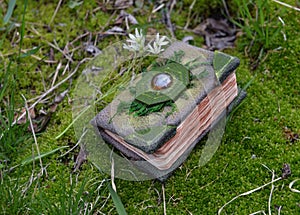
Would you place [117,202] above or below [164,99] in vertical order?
below

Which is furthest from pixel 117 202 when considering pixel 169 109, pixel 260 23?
pixel 260 23

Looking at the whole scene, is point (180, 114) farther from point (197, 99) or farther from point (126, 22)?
point (126, 22)

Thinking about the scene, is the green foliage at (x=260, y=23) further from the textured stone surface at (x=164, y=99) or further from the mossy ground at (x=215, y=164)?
the textured stone surface at (x=164, y=99)

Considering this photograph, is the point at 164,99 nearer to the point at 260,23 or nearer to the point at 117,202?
the point at 117,202

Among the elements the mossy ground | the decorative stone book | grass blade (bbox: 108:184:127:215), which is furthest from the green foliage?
grass blade (bbox: 108:184:127:215)

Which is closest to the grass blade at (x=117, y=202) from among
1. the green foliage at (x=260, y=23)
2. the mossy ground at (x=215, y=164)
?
the mossy ground at (x=215, y=164)

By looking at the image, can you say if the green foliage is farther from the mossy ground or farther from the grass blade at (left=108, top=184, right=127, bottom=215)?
the grass blade at (left=108, top=184, right=127, bottom=215)
